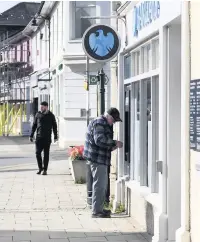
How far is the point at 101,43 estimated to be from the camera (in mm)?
9867

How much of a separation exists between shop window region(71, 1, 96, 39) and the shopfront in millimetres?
14977

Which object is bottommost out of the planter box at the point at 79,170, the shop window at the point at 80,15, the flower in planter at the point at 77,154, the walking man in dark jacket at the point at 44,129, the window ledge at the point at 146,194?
the planter box at the point at 79,170

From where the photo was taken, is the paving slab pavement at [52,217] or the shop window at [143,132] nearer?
the paving slab pavement at [52,217]

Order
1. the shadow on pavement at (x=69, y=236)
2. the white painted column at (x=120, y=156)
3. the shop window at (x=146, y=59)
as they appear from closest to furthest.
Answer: the shadow on pavement at (x=69, y=236), the shop window at (x=146, y=59), the white painted column at (x=120, y=156)

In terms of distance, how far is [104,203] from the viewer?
9.94 meters

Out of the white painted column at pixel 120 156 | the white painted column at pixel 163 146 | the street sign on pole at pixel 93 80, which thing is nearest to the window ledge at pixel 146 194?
the white painted column at pixel 163 146

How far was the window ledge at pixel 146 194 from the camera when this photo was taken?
762cm

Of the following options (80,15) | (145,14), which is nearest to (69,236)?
(145,14)

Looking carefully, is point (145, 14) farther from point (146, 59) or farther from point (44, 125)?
point (44, 125)

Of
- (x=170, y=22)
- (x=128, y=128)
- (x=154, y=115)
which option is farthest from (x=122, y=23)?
(x=170, y=22)

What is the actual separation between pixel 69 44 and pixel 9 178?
11.4 m

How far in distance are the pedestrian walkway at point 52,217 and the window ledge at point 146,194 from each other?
51 centimetres

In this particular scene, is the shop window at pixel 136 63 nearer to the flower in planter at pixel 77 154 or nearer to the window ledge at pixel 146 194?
the window ledge at pixel 146 194

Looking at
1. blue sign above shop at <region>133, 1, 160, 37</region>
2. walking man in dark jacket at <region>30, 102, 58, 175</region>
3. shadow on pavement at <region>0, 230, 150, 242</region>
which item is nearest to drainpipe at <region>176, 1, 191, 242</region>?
blue sign above shop at <region>133, 1, 160, 37</region>
